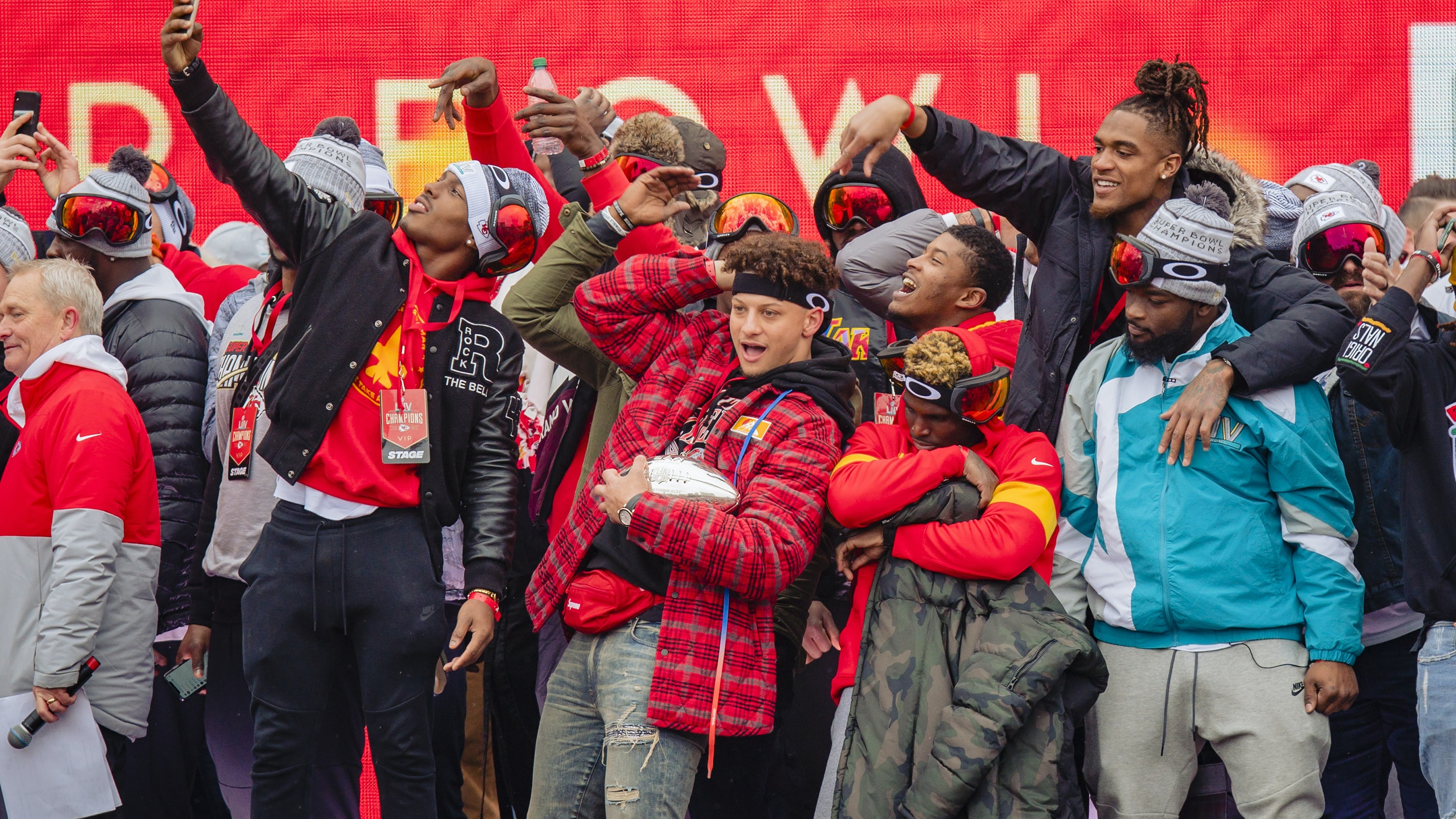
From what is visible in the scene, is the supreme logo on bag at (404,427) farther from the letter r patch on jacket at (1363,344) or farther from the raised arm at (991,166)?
the letter r patch on jacket at (1363,344)

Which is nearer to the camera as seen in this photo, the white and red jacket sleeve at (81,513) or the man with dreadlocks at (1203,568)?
the man with dreadlocks at (1203,568)

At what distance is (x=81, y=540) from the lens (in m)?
3.28

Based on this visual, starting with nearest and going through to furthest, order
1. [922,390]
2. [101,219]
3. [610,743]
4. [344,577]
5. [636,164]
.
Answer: [610,743] < [922,390] < [344,577] < [636,164] < [101,219]

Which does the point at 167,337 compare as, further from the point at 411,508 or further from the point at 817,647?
the point at 817,647

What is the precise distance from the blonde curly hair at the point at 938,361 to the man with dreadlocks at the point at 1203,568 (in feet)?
1.27

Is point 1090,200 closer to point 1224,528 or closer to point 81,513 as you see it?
point 1224,528

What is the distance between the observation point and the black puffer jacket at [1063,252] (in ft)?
9.91

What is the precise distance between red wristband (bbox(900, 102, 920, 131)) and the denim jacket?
1191 mm

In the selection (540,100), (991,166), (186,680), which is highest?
(540,100)

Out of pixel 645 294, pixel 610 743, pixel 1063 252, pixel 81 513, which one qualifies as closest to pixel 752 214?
pixel 645 294

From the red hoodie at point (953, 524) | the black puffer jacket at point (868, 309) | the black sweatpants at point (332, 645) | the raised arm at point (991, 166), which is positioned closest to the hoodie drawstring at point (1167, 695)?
the red hoodie at point (953, 524)

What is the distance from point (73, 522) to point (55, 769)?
0.60 m

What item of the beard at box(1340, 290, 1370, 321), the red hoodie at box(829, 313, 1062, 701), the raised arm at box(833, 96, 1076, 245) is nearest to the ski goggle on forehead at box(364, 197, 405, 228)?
the raised arm at box(833, 96, 1076, 245)

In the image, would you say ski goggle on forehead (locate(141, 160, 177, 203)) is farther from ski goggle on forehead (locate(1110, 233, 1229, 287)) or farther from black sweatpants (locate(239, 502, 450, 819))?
ski goggle on forehead (locate(1110, 233, 1229, 287))
